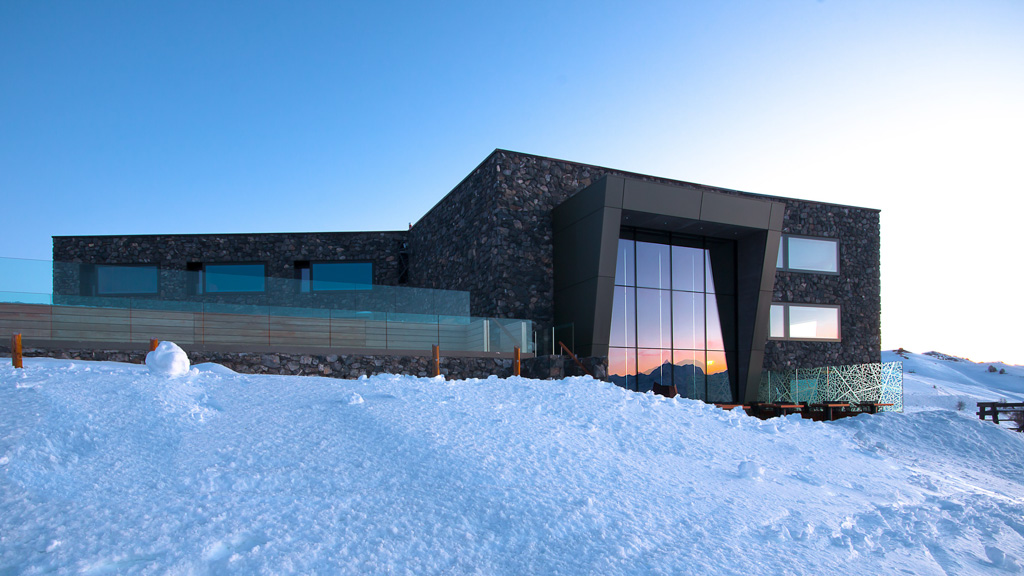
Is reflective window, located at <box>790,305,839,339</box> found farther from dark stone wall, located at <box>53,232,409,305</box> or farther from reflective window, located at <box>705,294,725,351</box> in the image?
dark stone wall, located at <box>53,232,409,305</box>

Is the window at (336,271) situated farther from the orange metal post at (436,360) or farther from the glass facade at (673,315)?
the glass facade at (673,315)

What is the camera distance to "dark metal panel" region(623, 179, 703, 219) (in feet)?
51.8

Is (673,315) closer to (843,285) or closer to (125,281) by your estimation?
(843,285)

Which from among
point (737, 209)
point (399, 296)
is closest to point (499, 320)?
point (399, 296)

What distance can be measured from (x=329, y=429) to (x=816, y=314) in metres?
20.0

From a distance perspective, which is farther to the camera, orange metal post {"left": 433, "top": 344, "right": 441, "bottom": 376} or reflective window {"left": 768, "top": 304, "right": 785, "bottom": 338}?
reflective window {"left": 768, "top": 304, "right": 785, "bottom": 338}

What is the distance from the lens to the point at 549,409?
8367 mm

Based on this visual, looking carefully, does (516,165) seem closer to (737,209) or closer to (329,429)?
(737,209)

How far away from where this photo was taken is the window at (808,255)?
2189 cm

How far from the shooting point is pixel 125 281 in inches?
597

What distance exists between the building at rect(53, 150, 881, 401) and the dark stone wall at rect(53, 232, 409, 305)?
2627 mm

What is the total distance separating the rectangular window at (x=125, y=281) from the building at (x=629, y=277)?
0.14 feet

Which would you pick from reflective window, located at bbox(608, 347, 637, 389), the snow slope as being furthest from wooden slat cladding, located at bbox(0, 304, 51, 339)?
the snow slope

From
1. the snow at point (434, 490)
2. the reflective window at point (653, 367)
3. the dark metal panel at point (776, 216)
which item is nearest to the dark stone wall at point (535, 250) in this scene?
the reflective window at point (653, 367)
